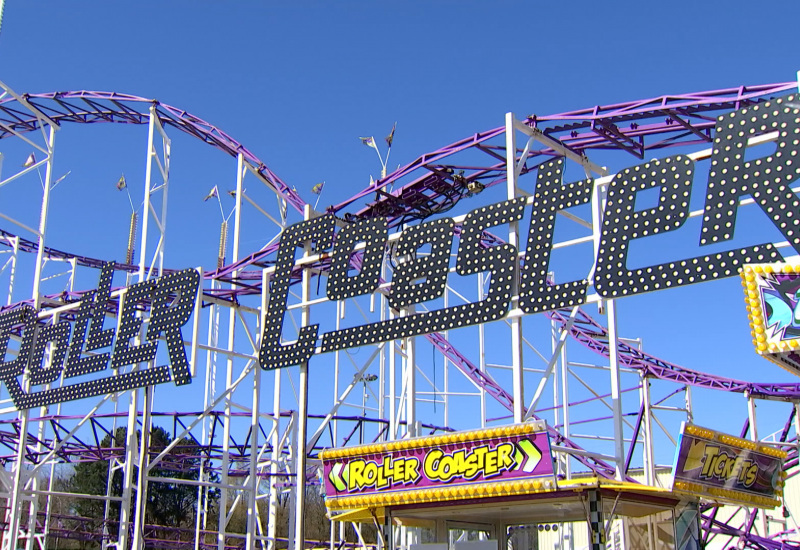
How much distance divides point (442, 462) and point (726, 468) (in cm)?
363

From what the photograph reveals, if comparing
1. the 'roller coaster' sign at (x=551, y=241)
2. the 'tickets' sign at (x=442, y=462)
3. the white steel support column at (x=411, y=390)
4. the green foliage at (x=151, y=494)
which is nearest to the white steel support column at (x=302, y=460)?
the 'roller coaster' sign at (x=551, y=241)

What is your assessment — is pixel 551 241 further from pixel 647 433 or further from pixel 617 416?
pixel 647 433

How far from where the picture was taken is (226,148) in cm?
2303

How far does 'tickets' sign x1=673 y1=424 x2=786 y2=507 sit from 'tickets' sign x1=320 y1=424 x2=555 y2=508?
173 centimetres

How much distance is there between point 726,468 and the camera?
39.1 ft

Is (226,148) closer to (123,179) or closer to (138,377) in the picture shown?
(138,377)

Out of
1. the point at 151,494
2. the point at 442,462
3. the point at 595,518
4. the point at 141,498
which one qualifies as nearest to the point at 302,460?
the point at 442,462

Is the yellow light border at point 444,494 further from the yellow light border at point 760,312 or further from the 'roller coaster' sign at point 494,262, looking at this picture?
the yellow light border at point 760,312

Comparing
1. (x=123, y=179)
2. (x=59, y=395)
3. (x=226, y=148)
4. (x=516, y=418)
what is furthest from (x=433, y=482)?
(x=123, y=179)

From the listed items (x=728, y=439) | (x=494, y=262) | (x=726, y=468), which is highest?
(x=494, y=262)

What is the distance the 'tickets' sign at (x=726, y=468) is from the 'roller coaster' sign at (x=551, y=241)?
1.99 meters

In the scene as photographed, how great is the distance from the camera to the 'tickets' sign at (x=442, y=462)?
11.1 meters

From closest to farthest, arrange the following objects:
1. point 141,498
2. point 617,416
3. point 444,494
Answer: point 444,494
point 617,416
point 141,498

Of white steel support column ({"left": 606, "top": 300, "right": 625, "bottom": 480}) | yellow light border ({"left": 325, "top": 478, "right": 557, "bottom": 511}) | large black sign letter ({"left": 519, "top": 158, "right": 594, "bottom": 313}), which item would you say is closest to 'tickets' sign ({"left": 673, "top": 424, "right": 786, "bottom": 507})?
white steel support column ({"left": 606, "top": 300, "right": 625, "bottom": 480})
